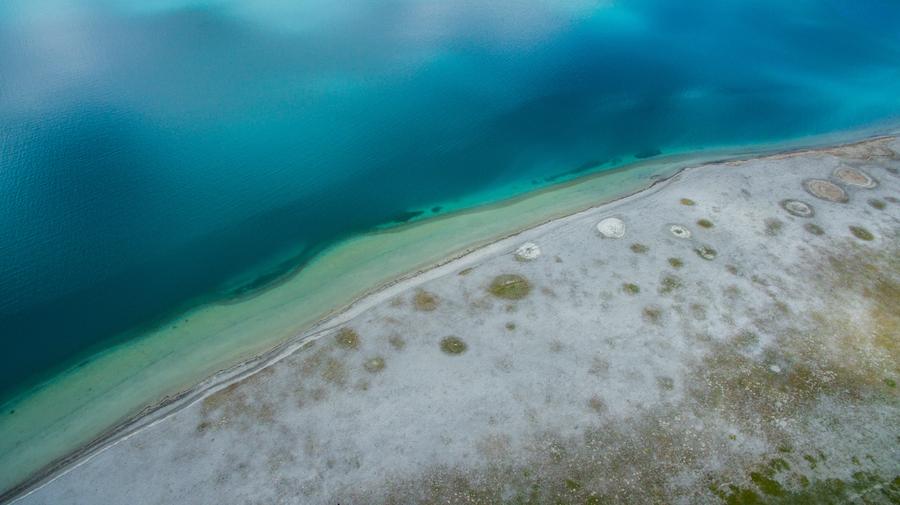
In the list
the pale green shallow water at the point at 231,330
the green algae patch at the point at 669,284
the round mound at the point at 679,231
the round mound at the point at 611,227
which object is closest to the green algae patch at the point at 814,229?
the round mound at the point at 679,231

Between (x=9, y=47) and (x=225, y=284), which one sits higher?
(x=9, y=47)

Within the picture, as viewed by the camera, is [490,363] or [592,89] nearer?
[490,363]

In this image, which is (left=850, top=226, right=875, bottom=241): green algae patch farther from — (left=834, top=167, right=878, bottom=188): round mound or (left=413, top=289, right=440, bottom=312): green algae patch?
(left=413, top=289, right=440, bottom=312): green algae patch

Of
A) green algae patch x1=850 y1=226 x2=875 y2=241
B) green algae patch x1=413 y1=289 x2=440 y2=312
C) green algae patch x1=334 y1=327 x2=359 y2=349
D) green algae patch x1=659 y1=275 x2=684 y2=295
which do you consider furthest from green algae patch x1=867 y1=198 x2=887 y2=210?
green algae patch x1=334 y1=327 x2=359 y2=349

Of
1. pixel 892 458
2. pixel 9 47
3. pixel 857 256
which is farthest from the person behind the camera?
pixel 9 47

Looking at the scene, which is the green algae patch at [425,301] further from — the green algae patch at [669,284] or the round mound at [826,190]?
the round mound at [826,190]

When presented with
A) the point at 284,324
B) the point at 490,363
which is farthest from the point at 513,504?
the point at 284,324

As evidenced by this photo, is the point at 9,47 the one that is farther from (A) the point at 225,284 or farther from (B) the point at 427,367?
(B) the point at 427,367
